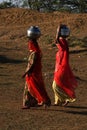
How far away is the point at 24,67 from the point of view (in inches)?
750

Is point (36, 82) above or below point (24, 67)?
above

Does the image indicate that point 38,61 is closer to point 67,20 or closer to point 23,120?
point 23,120

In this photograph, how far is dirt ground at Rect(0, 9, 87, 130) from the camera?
10.4 meters

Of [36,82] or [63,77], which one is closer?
[36,82]

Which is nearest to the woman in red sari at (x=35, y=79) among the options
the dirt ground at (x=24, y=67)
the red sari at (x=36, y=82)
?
the red sari at (x=36, y=82)

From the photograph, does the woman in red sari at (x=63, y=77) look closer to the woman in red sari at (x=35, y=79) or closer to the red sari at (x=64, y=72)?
the red sari at (x=64, y=72)

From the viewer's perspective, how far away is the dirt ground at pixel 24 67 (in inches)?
411

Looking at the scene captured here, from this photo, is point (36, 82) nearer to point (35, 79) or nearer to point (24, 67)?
point (35, 79)

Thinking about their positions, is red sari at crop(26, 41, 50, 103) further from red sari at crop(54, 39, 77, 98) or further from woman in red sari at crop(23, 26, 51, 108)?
red sari at crop(54, 39, 77, 98)

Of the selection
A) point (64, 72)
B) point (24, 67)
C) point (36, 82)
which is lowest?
point (24, 67)

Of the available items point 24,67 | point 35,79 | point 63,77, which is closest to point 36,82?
point 35,79

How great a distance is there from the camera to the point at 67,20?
93.3ft

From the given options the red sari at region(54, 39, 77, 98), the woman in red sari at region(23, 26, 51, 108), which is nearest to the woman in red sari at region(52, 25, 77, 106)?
the red sari at region(54, 39, 77, 98)

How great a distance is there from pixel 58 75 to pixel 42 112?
0.92 meters
